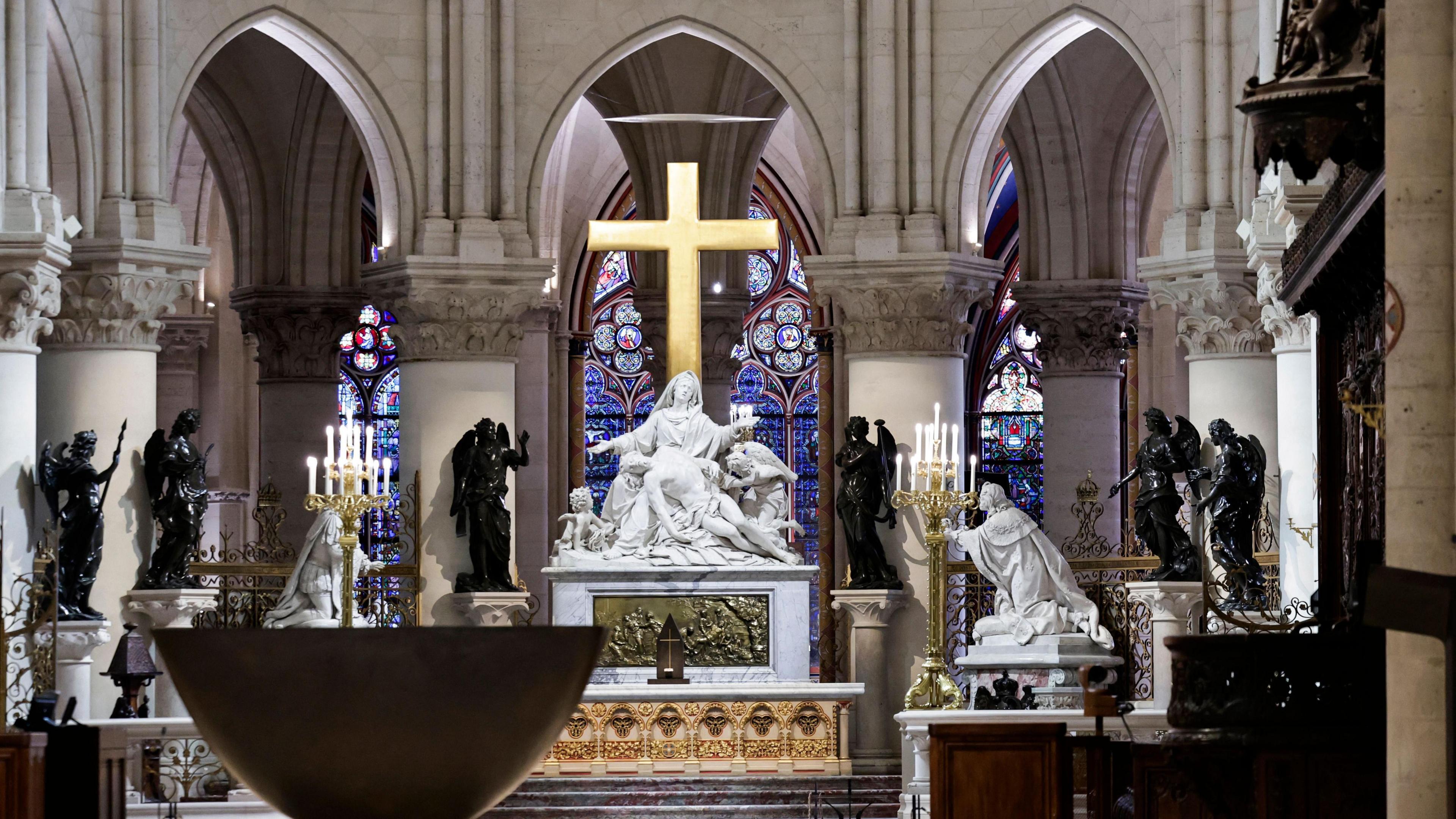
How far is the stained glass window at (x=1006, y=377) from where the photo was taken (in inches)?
1229

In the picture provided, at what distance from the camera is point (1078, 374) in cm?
2475

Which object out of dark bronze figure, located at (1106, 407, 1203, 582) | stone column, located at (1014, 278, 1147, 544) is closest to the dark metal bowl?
dark bronze figure, located at (1106, 407, 1203, 582)

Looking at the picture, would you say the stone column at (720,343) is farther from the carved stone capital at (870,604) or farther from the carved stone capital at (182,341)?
the carved stone capital at (870,604)

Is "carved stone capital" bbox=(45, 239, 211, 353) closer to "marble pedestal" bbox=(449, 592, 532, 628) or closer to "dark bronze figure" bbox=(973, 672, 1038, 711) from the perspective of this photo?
"marble pedestal" bbox=(449, 592, 532, 628)

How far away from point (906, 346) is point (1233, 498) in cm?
Result: 357

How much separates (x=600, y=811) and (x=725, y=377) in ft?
37.0

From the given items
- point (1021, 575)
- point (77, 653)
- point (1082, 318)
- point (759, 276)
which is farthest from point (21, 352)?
point (759, 276)

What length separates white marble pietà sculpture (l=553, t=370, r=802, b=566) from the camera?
757 inches

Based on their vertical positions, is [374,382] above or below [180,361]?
below

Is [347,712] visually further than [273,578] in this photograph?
No

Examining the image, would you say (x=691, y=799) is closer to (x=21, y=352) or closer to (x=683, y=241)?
(x=683, y=241)

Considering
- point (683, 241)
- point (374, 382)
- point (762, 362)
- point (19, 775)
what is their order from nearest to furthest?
point (19, 775)
point (683, 241)
point (374, 382)
point (762, 362)

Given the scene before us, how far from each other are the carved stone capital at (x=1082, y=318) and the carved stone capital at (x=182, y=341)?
9.91m

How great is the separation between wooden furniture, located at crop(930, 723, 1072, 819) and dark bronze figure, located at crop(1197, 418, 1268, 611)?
640 centimetres
